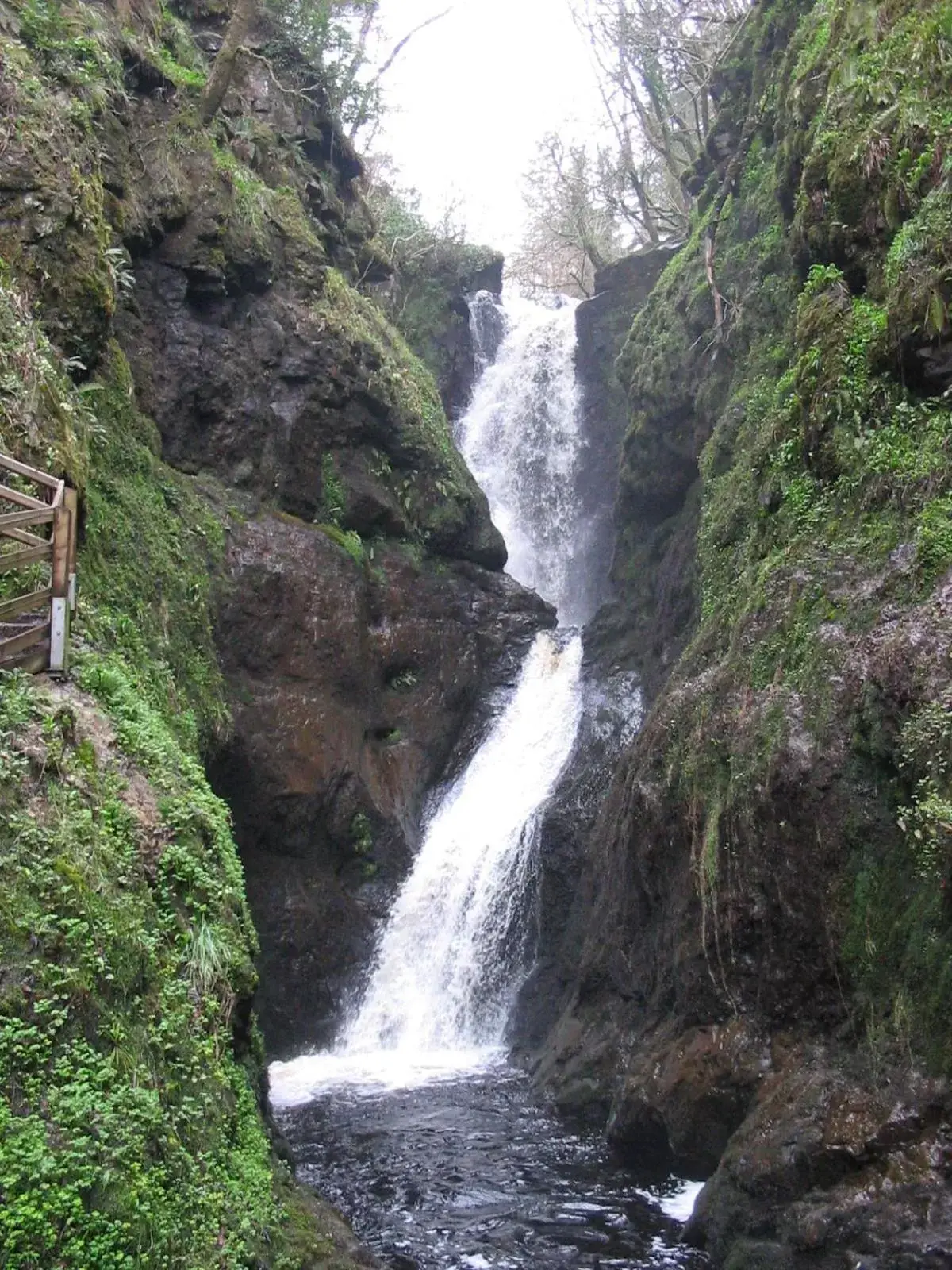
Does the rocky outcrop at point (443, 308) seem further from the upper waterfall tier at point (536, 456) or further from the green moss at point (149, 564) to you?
the green moss at point (149, 564)

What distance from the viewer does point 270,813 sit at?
14.2 m

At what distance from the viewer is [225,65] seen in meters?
15.9

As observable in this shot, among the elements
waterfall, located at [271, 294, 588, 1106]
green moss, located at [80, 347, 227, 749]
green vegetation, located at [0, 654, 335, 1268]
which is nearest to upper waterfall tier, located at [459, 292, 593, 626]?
waterfall, located at [271, 294, 588, 1106]

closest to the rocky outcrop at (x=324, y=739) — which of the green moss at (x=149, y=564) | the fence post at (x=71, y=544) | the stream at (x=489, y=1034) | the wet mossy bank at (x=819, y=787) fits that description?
the stream at (x=489, y=1034)

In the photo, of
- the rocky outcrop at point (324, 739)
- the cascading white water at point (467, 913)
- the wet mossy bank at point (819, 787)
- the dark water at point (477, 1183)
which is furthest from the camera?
the rocky outcrop at point (324, 739)

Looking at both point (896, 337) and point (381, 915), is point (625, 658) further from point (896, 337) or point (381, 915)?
point (896, 337)

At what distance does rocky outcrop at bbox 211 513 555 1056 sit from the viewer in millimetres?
14070

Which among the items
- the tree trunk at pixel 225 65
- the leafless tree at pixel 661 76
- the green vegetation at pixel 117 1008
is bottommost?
Answer: the green vegetation at pixel 117 1008

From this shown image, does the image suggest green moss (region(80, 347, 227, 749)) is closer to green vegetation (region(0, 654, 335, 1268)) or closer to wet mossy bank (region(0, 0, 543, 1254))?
wet mossy bank (region(0, 0, 543, 1254))

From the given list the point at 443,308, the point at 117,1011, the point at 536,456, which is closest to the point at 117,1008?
the point at 117,1011

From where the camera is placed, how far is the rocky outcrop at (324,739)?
46.2 ft

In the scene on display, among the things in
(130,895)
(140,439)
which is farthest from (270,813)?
(130,895)

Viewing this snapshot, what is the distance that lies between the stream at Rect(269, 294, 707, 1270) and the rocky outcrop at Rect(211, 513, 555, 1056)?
1.79ft

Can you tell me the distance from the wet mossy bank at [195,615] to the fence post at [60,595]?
236mm
